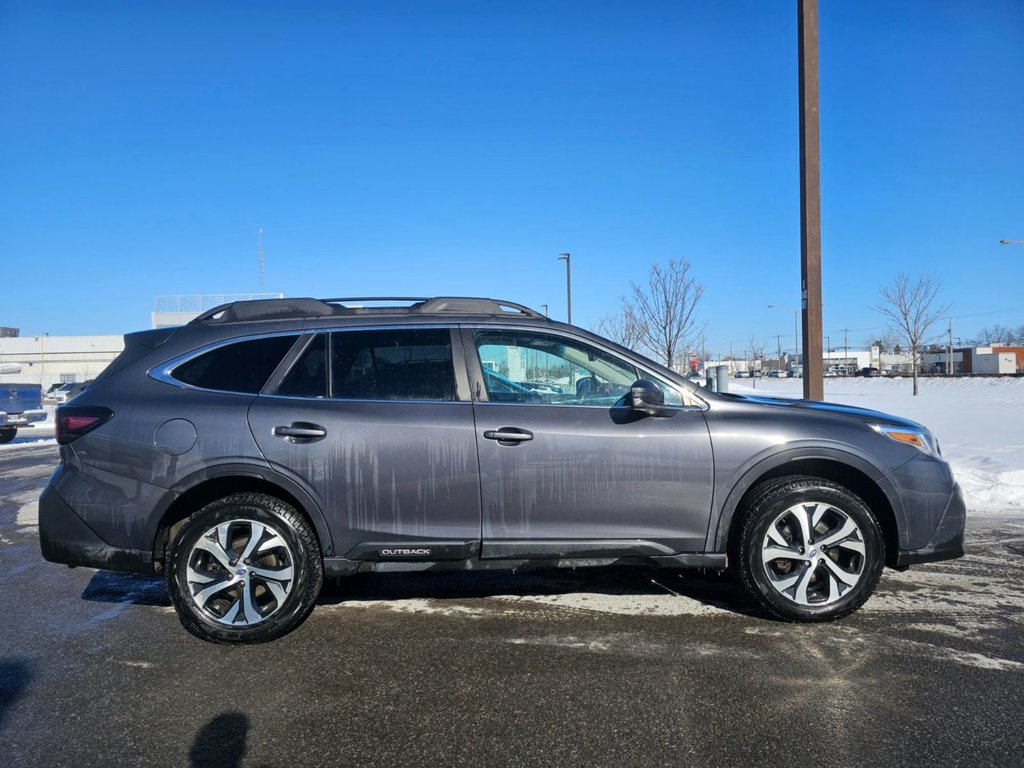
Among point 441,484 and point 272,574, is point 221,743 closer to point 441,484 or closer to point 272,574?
point 272,574

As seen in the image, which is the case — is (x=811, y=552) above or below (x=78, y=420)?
below

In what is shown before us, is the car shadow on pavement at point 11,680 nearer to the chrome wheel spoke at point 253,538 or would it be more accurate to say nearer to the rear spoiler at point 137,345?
the chrome wheel spoke at point 253,538

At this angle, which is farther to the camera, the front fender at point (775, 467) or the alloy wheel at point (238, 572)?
the front fender at point (775, 467)

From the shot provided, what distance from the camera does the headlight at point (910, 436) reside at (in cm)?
396

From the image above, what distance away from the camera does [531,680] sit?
326cm

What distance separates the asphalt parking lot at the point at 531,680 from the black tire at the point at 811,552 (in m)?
0.15

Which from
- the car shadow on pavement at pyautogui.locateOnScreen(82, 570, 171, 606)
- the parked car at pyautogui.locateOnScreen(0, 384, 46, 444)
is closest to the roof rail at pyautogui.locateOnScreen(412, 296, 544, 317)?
the car shadow on pavement at pyautogui.locateOnScreen(82, 570, 171, 606)

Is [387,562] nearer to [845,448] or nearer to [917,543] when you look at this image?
[845,448]

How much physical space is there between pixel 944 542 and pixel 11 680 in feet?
16.4

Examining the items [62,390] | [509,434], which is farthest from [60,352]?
[509,434]

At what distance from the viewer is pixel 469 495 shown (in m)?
3.77

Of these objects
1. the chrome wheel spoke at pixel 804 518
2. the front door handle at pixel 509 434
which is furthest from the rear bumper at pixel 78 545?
the chrome wheel spoke at pixel 804 518

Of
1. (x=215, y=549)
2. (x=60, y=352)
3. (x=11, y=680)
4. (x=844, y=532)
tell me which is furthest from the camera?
(x=60, y=352)

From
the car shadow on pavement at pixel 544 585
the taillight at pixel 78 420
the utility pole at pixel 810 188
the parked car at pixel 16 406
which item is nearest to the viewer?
the taillight at pixel 78 420
